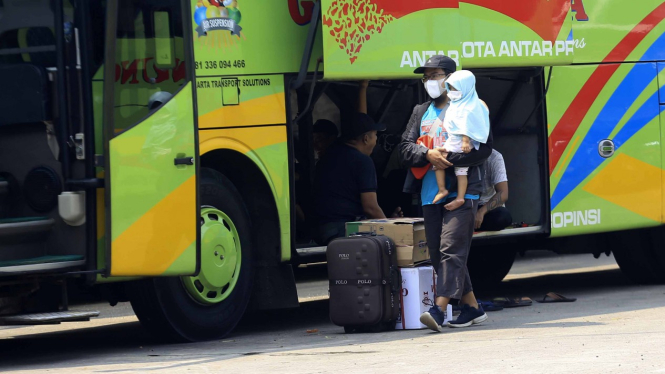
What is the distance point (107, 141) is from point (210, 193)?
47.4 inches

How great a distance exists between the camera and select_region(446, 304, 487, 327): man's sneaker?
862 centimetres

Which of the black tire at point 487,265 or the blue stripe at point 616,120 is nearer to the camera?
the blue stripe at point 616,120

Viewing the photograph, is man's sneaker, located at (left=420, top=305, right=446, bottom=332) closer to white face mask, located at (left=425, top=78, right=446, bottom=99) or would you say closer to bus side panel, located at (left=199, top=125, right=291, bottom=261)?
bus side panel, located at (left=199, top=125, right=291, bottom=261)

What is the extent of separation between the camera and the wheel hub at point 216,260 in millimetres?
8398

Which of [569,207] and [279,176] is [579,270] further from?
[279,176]

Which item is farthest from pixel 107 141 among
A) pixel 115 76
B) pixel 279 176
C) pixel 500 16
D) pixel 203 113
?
pixel 500 16

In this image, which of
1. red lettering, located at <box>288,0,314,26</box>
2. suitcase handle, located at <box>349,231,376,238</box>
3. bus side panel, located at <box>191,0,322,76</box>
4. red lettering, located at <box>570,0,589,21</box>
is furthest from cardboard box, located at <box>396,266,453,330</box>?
red lettering, located at <box>570,0,589,21</box>

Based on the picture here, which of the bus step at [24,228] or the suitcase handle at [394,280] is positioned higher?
the bus step at [24,228]

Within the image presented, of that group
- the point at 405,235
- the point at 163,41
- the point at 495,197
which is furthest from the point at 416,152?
the point at 163,41

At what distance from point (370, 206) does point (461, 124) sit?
1.43m

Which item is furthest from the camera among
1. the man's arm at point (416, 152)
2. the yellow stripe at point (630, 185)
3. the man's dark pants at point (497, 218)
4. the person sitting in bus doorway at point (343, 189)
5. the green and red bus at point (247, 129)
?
the yellow stripe at point (630, 185)

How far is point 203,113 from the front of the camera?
8.40m

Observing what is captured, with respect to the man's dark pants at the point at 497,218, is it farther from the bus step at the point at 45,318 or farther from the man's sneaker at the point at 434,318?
the bus step at the point at 45,318

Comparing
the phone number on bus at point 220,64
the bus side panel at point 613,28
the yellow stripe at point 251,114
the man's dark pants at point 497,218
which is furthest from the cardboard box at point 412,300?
the bus side panel at point 613,28
